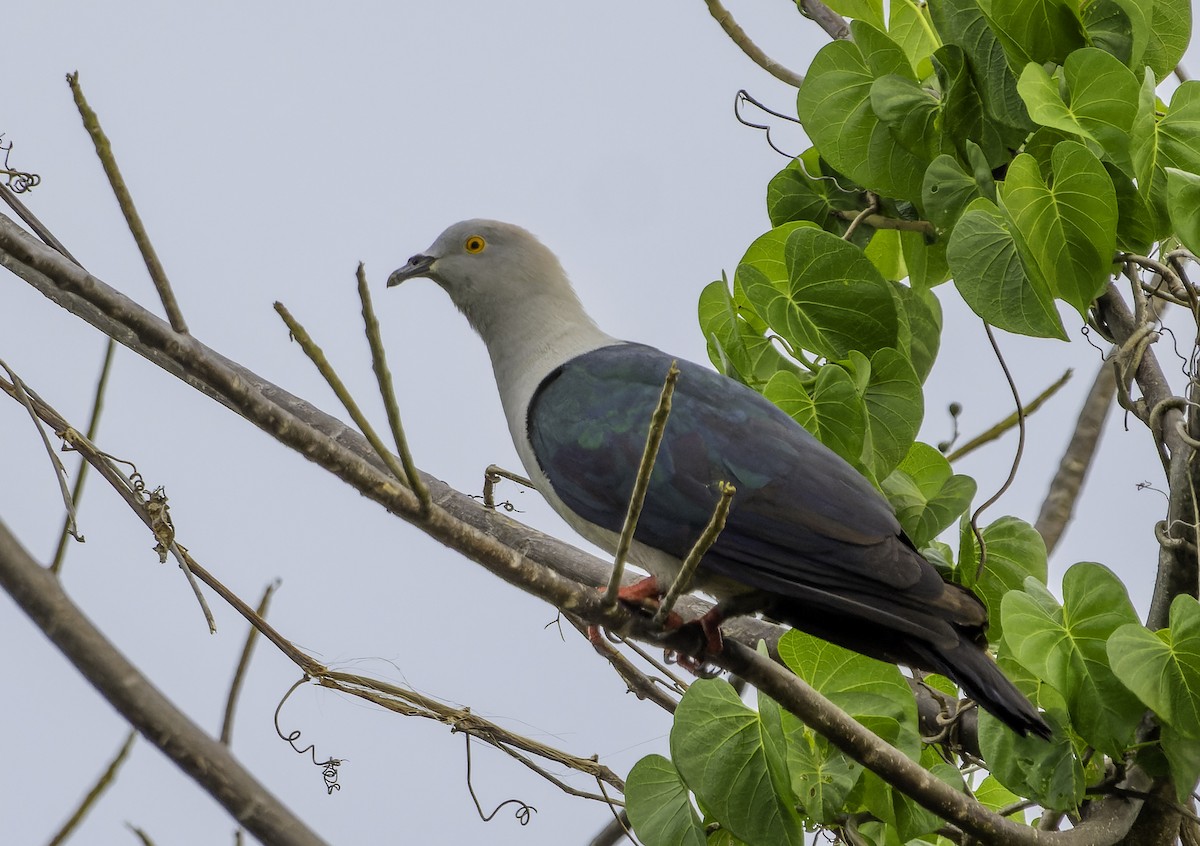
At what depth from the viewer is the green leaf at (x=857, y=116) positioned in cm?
286

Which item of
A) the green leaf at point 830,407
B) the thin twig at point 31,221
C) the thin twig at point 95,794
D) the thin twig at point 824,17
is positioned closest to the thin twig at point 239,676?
the thin twig at point 95,794

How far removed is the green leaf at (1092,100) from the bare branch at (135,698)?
2.10 m

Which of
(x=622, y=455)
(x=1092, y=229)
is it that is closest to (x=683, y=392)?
(x=622, y=455)

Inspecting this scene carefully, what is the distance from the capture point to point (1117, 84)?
2424mm

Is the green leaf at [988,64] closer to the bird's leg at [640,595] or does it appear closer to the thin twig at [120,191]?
the bird's leg at [640,595]

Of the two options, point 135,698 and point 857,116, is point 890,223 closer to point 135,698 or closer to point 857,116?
point 857,116

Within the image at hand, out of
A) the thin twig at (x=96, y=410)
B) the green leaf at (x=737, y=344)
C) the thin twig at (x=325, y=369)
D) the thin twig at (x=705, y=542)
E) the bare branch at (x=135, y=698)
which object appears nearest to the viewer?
the bare branch at (x=135, y=698)

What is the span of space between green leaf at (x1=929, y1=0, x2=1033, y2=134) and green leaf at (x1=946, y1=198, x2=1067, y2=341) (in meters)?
0.28

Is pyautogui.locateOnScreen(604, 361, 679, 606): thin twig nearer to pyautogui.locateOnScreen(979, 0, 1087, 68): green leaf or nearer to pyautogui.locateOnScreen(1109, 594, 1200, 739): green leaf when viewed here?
pyautogui.locateOnScreen(1109, 594, 1200, 739): green leaf

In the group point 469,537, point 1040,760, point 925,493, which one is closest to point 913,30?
point 925,493

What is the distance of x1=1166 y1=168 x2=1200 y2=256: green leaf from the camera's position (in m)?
2.28

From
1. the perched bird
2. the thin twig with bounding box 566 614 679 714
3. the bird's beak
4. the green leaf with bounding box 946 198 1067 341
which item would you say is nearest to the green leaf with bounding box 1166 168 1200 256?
Result: the green leaf with bounding box 946 198 1067 341

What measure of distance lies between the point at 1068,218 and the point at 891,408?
59 centimetres

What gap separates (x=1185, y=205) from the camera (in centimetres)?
229
